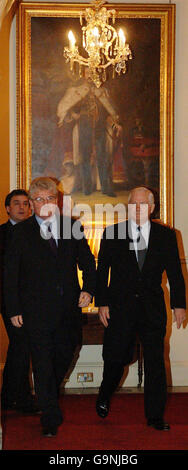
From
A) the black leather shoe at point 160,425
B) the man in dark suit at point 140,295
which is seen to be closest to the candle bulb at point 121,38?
the man in dark suit at point 140,295

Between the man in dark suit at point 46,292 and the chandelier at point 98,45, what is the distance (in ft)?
7.01

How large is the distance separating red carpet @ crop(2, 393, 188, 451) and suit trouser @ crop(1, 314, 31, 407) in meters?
0.15

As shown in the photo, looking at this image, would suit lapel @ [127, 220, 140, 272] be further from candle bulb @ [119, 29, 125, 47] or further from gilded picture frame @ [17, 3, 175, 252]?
candle bulb @ [119, 29, 125, 47]

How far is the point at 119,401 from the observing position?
695 cm

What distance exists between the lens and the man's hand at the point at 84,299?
5488 mm

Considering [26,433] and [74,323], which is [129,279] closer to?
[74,323]

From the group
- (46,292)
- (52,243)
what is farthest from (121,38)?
(46,292)

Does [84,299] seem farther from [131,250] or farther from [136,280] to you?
[131,250]

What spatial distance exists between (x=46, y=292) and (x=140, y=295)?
Result: 77cm

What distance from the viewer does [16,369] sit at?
6.24 meters

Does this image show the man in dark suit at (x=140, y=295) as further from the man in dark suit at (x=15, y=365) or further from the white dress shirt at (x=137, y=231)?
the man in dark suit at (x=15, y=365)

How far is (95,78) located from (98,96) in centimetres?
72

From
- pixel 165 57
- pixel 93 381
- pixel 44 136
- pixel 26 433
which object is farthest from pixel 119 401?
pixel 165 57

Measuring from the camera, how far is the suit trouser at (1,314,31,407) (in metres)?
6.18
